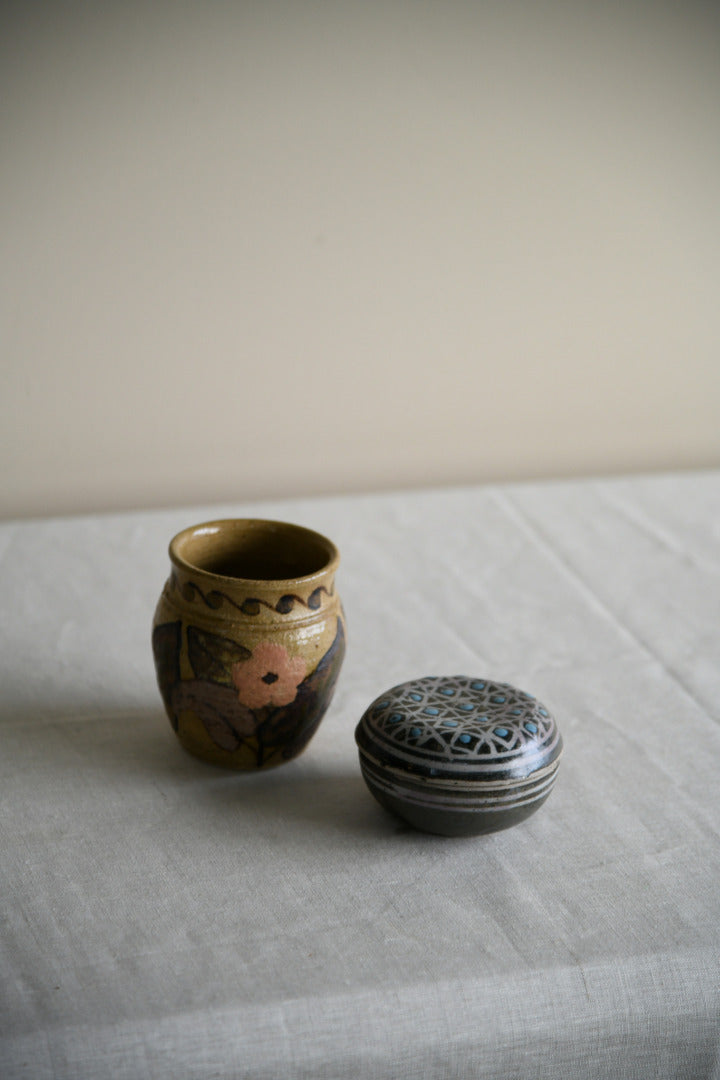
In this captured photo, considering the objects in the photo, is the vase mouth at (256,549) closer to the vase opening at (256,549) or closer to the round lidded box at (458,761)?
the vase opening at (256,549)

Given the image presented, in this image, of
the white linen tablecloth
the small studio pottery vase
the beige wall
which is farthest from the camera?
the beige wall

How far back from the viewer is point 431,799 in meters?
0.54

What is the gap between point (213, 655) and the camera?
0.59m

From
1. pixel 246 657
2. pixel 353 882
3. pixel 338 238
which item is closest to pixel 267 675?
pixel 246 657

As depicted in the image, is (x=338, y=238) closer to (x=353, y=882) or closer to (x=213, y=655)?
(x=213, y=655)

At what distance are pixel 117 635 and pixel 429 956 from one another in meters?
0.42

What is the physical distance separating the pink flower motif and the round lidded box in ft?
0.17

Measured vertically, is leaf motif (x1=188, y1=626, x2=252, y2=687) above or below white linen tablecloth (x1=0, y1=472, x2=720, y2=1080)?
above

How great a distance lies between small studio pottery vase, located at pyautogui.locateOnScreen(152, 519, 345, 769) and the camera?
588 mm

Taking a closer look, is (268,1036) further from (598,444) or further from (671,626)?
(598,444)

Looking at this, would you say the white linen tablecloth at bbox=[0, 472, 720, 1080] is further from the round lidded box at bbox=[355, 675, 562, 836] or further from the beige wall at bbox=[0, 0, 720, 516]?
the beige wall at bbox=[0, 0, 720, 516]

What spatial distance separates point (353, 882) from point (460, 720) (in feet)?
0.34

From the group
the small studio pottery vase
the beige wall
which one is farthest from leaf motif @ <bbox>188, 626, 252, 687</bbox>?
the beige wall

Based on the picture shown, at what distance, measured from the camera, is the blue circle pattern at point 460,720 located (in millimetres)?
539
